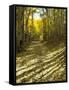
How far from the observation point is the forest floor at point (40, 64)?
2482mm

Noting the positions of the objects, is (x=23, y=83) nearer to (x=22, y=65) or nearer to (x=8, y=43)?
(x=22, y=65)

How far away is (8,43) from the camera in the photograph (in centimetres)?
252

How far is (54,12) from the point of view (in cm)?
260

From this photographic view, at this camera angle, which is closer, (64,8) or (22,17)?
(22,17)

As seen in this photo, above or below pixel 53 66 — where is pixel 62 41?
above

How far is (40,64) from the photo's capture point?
255cm

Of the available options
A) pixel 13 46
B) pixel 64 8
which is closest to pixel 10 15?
pixel 13 46

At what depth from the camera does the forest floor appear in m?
2.48

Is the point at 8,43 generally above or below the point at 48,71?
above

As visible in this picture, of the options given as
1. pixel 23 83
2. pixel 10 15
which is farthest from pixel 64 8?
pixel 23 83
